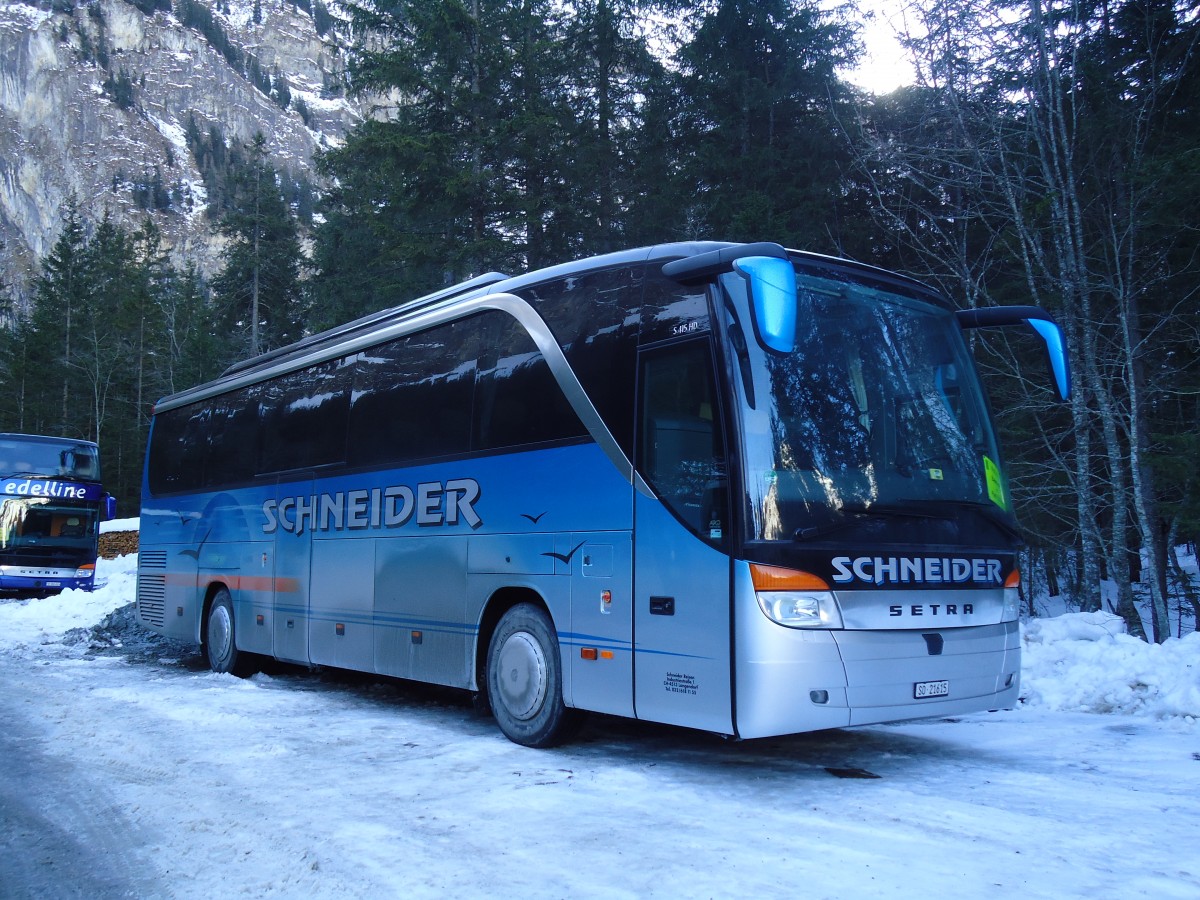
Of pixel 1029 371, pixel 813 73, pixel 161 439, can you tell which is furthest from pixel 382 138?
pixel 1029 371

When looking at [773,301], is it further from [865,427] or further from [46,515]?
[46,515]

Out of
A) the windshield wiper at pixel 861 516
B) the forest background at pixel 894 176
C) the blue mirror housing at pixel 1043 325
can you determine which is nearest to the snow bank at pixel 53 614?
the forest background at pixel 894 176

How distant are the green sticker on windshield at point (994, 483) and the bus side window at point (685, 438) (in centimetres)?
211

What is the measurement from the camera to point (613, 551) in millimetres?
6895

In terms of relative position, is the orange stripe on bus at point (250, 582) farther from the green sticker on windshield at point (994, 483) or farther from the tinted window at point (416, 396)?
the green sticker on windshield at point (994, 483)

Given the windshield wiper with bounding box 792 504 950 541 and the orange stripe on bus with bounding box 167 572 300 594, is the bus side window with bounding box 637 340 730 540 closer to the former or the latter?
the windshield wiper with bounding box 792 504 950 541

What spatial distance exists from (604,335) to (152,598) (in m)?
9.76

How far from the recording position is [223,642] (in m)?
12.5

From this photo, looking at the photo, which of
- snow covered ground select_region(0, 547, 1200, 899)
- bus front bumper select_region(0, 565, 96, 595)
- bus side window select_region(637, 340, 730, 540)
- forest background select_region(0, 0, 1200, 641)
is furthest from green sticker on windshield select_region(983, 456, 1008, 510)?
bus front bumper select_region(0, 565, 96, 595)

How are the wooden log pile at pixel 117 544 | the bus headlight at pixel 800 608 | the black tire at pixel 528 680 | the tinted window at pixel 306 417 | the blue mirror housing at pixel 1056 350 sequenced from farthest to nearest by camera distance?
1. the wooden log pile at pixel 117 544
2. the tinted window at pixel 306 417
3. the blue mirror housing at pixel 1056 350
4. the black tire at pixel 528 680
5. the bus headlight at pixel 800 608

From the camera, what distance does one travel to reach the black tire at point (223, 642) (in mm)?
12258

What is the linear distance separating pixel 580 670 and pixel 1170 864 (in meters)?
3.57

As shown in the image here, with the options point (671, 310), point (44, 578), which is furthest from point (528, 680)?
point (44, 578)

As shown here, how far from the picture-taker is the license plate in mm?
6332
